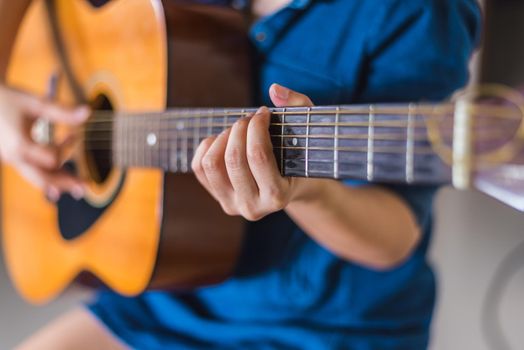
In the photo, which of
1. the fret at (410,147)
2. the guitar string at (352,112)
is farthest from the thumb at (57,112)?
the fret at (410,147)

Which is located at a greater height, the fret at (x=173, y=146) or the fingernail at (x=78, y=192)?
the fret at (x=173, y=146)

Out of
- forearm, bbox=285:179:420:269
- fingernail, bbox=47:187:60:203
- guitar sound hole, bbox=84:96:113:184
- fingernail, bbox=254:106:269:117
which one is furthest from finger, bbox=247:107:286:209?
fingernail, bbox=47:187:60:203

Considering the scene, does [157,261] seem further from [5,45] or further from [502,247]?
[502,247]

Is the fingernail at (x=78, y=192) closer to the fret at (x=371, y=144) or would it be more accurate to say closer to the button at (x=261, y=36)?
the button at (x=261, y=36)

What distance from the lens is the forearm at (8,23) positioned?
0.72 metres

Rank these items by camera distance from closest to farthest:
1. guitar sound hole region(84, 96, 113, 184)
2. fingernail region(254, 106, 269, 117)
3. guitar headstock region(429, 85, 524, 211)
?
guitar headstock region(429, 85, 524, 211), fingernail region(254, 106, 269, 117), guitar sound hole region(84, 96, 113, 184)

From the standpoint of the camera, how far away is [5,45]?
0.75 m

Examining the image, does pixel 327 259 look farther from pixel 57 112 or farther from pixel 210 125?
pixel 57 112

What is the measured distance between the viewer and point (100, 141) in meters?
0.65

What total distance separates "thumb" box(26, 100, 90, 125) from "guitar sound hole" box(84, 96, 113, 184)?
0.04 ft

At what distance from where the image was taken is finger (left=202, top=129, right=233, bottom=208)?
398 millimetres

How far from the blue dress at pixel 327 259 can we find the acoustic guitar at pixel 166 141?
46 mm

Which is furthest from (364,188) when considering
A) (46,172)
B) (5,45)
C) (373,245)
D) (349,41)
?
(5,45)

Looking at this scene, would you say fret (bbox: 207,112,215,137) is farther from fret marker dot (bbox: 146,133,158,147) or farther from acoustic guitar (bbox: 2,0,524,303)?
fret marker dot (bbox: 146,133,158,147)
